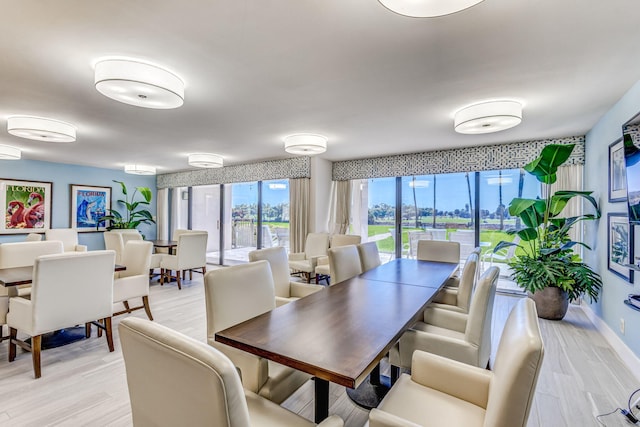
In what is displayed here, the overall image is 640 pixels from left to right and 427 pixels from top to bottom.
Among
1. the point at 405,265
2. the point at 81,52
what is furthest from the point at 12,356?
the point at 405,265

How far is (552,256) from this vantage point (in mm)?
3736

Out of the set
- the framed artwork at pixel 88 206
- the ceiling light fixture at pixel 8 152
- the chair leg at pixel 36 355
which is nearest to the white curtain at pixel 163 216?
the framed artwork at pixel 88 206

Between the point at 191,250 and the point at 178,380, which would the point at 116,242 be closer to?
the point at 191,250

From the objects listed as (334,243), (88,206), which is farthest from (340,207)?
(88,206)

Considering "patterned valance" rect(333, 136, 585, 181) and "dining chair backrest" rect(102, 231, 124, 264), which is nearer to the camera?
"patterned valance" rect(333, 136, 585, 181)

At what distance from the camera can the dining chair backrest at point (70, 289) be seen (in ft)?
7.84

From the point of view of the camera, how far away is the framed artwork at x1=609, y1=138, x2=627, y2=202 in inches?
110

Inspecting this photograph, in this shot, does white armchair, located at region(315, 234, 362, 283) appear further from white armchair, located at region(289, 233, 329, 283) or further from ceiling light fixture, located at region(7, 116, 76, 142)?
ceiling light fixture, located at region(7, 116, 76, 142)

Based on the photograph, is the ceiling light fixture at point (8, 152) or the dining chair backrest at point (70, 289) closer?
the dining chair backrest at point (70, 289)

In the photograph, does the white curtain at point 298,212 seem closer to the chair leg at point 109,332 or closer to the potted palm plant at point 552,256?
the potted palm plant at point 552,256

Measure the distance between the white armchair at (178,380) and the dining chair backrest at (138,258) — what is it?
9.66ft

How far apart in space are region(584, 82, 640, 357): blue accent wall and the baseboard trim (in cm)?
4

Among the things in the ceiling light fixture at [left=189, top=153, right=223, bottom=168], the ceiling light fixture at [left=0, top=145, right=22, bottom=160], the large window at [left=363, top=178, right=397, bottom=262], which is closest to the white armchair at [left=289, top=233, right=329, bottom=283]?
the large window at [left=363, top=178, right=397, bottom=262]

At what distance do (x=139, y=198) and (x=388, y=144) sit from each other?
22.4ft
